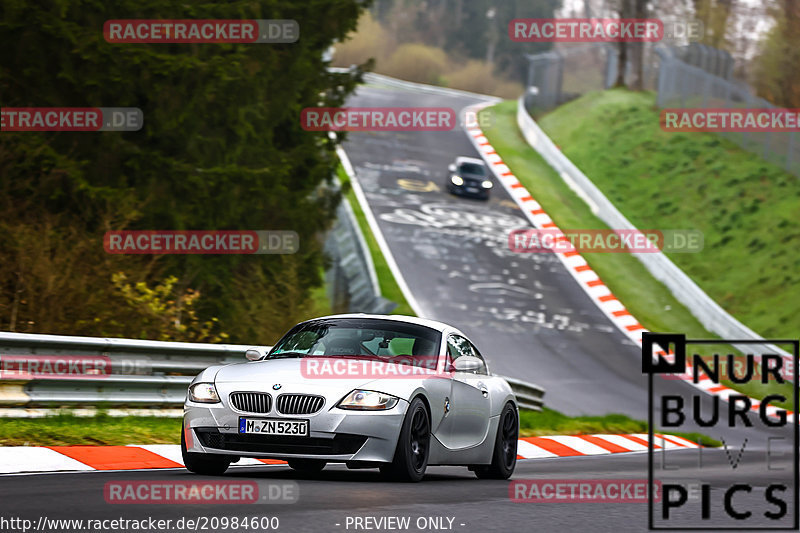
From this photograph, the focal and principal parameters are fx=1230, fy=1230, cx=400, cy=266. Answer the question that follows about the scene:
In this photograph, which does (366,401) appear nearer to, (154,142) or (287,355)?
(287,355)

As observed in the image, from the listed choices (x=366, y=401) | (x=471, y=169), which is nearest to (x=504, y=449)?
(x=366, y=401)

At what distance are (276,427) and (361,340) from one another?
1479mm

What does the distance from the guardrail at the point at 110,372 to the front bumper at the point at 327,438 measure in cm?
332

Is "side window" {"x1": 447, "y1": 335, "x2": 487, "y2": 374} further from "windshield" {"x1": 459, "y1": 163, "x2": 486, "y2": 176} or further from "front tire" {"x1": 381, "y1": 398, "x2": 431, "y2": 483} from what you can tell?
"windshield" {"x1": 459, "y1": 163, "x2": 486, "y2": 176}

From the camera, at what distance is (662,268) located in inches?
1452

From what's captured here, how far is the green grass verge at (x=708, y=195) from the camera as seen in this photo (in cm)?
3594

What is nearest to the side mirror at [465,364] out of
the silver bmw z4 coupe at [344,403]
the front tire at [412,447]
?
the silver bmw z4 coupe at [344,403]

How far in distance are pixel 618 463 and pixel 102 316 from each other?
21.7 ft

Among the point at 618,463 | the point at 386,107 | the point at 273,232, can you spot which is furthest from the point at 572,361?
the point at 386,107

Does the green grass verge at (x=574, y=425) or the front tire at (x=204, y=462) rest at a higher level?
the front tire at (x=204, y=462)

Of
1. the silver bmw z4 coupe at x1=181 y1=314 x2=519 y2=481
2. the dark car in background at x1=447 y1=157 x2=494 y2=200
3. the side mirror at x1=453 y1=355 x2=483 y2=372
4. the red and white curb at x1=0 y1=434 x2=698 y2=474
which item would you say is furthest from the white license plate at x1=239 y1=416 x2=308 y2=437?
the dark car in background at x1=447 y1=157 x2=494 y2=200

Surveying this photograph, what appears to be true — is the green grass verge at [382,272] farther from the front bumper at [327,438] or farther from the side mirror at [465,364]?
the front bumper at [327,438]

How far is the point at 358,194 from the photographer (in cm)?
4153

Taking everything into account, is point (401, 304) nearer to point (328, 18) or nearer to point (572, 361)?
point (572, 361)
